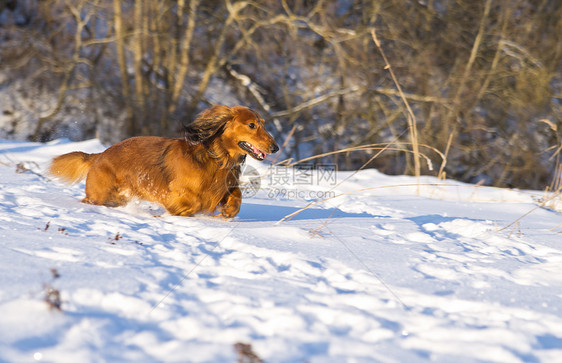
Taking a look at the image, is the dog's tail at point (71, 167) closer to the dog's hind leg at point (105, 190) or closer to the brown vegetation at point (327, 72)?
the dog's hind leg at point (105, 190)

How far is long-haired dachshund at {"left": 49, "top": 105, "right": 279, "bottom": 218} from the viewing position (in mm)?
3098

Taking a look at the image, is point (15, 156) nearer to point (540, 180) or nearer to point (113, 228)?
point (113, 228)

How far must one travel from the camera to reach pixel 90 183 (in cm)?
317

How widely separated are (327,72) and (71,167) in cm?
713

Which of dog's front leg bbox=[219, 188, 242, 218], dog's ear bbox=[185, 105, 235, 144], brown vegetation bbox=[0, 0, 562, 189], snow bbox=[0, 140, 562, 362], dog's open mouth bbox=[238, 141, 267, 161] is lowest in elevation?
snow bbox=[0, 140, 562, 362]

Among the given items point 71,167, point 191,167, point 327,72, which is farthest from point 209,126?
point 327,72

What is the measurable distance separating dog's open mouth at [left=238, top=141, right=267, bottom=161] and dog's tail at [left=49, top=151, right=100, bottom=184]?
1135mm

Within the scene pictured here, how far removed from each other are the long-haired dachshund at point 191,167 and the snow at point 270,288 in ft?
0.61

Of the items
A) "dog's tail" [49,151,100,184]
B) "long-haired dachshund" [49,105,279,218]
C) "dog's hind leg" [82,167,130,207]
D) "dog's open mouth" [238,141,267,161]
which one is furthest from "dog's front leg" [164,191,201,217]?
"dog's tail" [49,151,100,184]

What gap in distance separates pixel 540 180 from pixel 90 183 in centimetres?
882

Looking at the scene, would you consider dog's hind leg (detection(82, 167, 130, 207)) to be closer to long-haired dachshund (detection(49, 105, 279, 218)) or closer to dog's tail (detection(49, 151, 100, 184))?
long-haired dachshund (detection(49, 105, 279, 218))

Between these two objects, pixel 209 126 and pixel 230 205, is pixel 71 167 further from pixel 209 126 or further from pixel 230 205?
pixel 230 205

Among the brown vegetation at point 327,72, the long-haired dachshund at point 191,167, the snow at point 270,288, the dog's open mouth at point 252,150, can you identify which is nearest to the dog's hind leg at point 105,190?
the long-haired dachshund at point 191,167

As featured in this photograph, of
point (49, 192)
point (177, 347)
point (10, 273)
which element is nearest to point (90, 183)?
point (49, 192)
